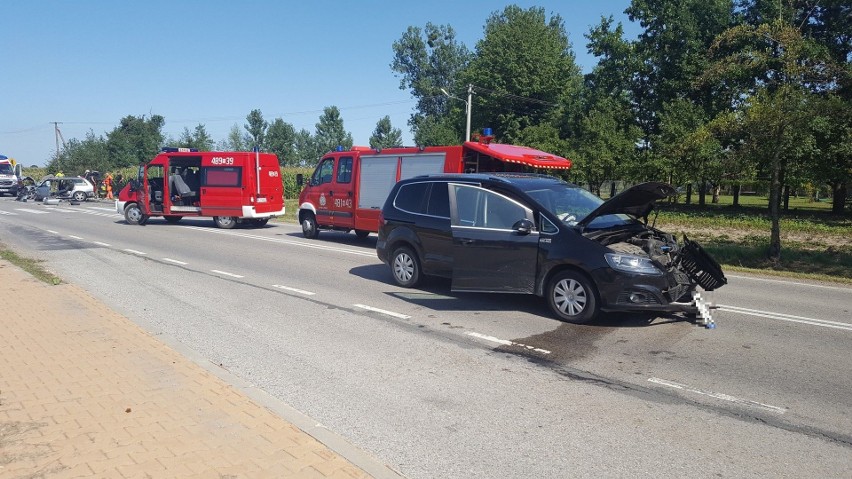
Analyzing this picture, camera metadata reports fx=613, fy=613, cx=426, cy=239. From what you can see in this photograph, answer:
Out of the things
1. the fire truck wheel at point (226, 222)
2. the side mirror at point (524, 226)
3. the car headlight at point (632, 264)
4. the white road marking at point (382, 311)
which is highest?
the side mirror at point (524, 226)

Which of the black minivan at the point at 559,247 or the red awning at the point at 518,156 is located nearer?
the black minivan at the point at 559,247

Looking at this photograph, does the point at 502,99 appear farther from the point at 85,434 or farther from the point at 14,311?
the point at 85,434

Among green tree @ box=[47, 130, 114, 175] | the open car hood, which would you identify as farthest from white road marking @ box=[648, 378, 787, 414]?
green tree @ box=[47, 130, 114, 175]

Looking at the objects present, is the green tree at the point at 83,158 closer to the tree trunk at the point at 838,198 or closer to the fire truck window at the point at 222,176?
the fire truck window at the point at 222,176

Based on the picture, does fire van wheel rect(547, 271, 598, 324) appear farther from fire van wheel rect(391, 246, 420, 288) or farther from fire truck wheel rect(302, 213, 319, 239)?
fire truck wheel rect(302, 213, 319, 239)

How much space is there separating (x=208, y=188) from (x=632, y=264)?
17123 millimetres

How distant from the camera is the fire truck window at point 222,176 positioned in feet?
67.8

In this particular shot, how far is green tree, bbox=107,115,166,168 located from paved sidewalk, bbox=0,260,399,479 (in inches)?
2654

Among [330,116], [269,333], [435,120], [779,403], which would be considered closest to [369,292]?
[269,333]

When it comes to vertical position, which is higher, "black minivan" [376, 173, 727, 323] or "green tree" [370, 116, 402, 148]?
"green tree" [370, 116, 402, 148]

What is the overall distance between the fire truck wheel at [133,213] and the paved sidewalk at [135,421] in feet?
57.2

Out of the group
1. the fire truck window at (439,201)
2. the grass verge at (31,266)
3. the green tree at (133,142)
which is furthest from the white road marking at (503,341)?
the green tree at (133,142)

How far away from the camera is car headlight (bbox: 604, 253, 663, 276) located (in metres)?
7.28

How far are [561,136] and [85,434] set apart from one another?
43.6 metres
